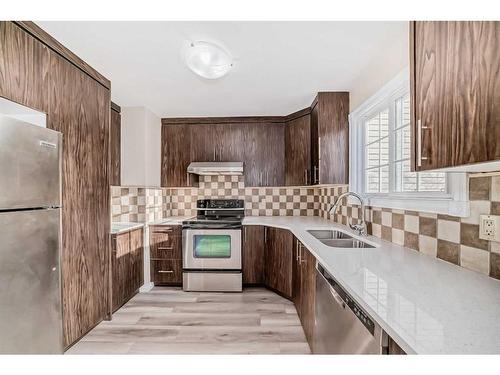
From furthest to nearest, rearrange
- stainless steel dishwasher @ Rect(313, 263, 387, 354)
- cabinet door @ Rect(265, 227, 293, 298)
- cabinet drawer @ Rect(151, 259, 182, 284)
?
cabinet drawer @ Rect(151, 259, 182, 284) → cabinet door @ Rect(265, 227, 293, 298) → stainless steel dishwasher @ Rect(313, 263, 387, 354)

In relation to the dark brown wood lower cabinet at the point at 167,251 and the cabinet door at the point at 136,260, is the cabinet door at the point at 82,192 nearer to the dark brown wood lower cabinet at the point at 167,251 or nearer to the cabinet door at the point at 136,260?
the cabinet door at the point at 136,260

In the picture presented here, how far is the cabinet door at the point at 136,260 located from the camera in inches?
122

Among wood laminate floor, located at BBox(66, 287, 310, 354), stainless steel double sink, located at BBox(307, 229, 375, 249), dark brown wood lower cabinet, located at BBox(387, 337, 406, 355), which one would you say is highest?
stainless steel double sink, located at BBox(307, 229, 375, 249)

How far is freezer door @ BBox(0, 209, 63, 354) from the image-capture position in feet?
4.47

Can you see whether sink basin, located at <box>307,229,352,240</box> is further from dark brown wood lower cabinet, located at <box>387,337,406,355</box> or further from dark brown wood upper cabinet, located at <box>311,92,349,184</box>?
dark brown wood lower cabinet, located at <box>387,337,406,355</box>

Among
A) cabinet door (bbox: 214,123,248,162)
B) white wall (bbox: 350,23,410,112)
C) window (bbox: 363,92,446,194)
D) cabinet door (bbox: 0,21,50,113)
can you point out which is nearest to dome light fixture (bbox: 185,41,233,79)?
cabinet door (bbox: 0,21,50,113)

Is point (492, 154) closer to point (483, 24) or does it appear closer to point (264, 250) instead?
point (483, 24)

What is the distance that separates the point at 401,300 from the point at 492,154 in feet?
1.73

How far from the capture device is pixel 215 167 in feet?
11.6

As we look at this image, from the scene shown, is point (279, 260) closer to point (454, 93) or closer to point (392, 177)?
point (392, 177)

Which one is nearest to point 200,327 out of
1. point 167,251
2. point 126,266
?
point 126,266

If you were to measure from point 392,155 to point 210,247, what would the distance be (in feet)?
7.09

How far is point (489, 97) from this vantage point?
78 cm

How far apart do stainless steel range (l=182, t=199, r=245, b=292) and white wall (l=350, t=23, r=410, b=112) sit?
74.1 inches
